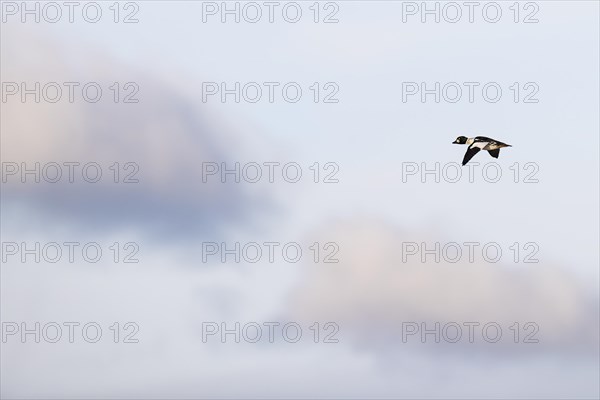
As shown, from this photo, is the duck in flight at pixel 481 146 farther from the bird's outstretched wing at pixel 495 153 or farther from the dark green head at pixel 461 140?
the dark green head at pixel 461 140

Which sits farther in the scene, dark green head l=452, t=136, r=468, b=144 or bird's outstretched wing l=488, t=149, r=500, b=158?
dark green head l=452, t=136, r=468, b=144

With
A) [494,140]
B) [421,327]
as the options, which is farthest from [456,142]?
[421,327]

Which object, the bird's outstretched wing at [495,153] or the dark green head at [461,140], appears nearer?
the bird's outstretched wing at [495,153]

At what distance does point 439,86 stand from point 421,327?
2960 cm

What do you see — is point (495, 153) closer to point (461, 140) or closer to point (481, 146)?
point (481, 146)

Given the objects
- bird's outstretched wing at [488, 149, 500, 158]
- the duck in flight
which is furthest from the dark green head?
bird's outstretched wing at [488, 149, 500, 158]

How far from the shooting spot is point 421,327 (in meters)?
151

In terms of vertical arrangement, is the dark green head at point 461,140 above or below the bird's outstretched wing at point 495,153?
above

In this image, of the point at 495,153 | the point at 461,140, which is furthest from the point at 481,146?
the point at 461,140

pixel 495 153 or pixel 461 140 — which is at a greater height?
pixel 461 140

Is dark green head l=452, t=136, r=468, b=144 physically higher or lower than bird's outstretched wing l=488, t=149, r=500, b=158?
higher

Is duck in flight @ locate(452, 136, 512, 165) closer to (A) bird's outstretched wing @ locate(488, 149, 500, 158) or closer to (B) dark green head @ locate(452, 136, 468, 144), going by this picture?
(A) bird's outstretched wing @ locate(488, 149, 500, 158)

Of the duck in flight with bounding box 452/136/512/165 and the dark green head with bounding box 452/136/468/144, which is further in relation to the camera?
the dark green head with bounding box 452/136/468/144

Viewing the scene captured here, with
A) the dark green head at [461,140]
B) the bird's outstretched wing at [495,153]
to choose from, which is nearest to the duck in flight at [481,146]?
the bird's outstretched wing at [495,153]
